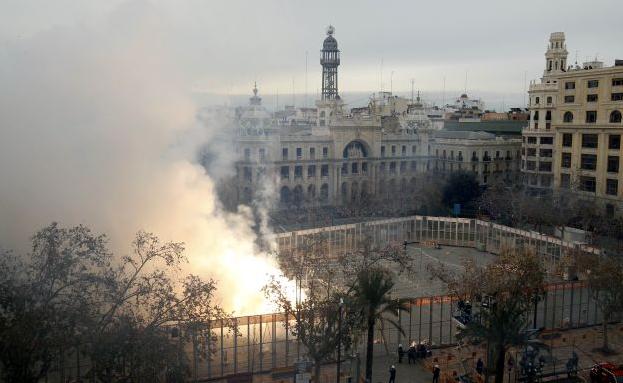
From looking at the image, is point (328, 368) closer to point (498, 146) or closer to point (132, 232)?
point (132, 232)

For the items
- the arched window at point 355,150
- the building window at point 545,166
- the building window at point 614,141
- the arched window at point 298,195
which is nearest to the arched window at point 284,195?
the arched window at point 298,195

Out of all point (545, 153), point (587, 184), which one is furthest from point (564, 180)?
point (545, 153)

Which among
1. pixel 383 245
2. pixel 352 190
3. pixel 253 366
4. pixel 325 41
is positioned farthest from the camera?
pixel 325 41

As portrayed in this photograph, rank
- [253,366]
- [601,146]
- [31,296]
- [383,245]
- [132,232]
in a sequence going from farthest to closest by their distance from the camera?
[601,146] < [383,245] < [132,232] < [253,366] < [31,296]

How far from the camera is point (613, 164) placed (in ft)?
176

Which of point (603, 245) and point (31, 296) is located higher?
point (31, 296)

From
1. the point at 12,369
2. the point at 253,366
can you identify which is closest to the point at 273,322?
the point at 253,366

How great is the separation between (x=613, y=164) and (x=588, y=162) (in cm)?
285

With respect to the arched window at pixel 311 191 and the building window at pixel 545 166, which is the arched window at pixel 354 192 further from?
the building window at pixel 545 166

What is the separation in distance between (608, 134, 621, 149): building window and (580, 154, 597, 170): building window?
2.02 m

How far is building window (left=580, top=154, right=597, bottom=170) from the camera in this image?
5547cm

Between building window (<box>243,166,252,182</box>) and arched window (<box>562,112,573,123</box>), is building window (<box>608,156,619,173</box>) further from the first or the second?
building window (<box>243,166,252,182</box>)

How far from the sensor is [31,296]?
16469 mm

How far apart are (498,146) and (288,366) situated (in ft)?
186
